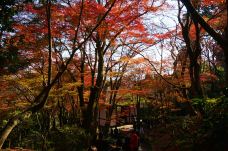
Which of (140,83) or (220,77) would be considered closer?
(220,77)

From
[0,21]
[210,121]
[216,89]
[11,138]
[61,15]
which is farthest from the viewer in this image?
[216,89]

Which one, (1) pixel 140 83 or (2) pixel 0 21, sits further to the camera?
(1) pixel 140 83

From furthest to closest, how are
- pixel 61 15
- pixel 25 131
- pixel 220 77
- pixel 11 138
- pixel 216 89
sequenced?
pixel 216 89, pixel 220 77, pixel 25 131, pixel 11 138, pixel 61 15

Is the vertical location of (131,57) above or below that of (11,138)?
above

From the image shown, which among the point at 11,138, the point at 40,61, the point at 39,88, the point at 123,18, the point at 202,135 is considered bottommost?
the point at 11,138

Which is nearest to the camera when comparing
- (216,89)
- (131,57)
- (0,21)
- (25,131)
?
(0,21)

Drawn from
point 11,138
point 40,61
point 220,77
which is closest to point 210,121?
point 11,138

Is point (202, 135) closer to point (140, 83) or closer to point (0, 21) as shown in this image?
point (0, 21)

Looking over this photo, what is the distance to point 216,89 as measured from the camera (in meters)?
30.7

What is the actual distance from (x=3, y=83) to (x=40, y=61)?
268cm

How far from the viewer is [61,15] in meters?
14.1

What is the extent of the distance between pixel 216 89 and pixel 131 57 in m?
12.8

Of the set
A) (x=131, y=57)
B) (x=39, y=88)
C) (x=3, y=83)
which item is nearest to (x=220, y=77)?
(x=131, y=57)

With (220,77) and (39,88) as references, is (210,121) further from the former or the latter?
(220,77)
